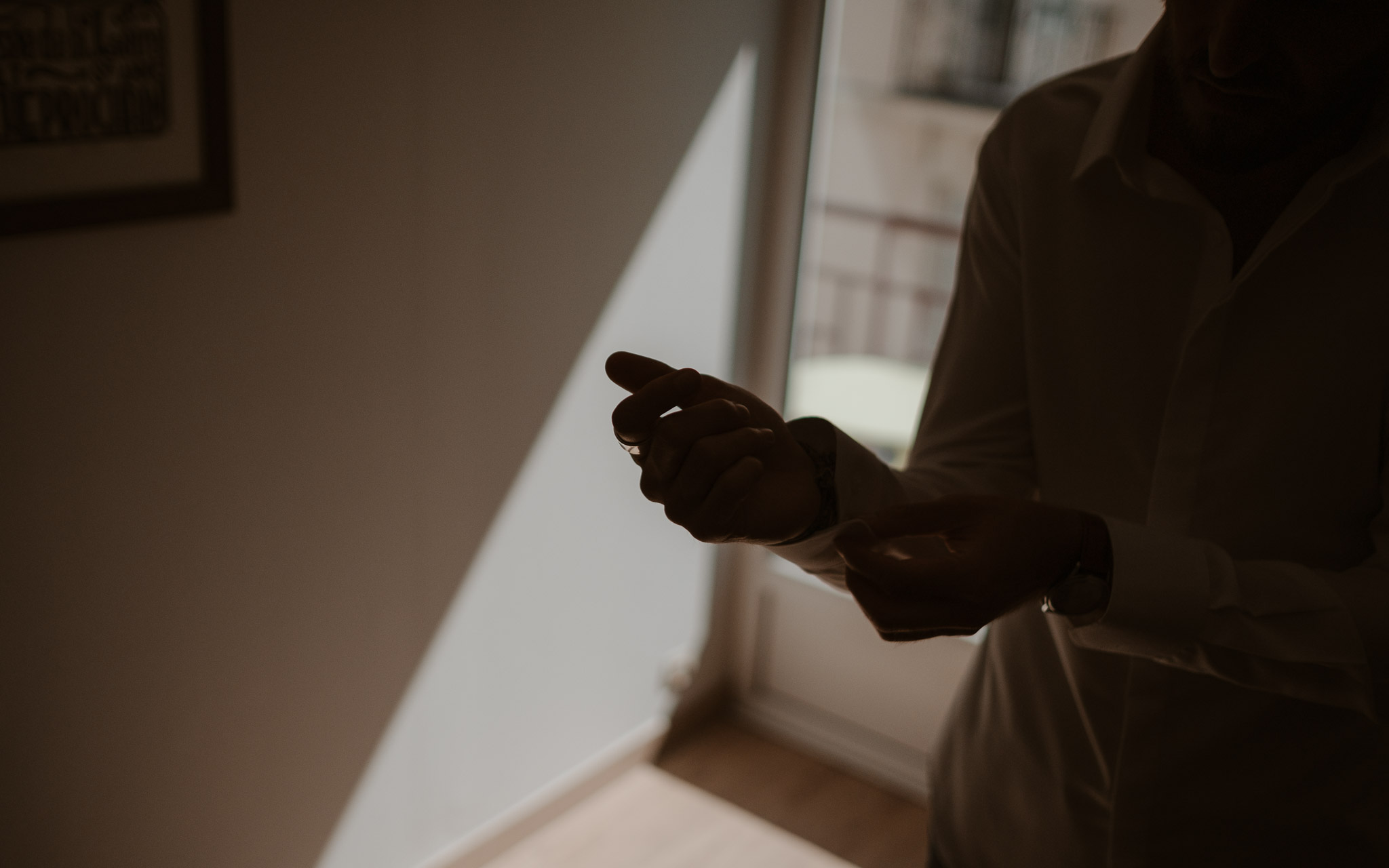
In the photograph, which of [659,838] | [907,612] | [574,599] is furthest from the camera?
[659,838]

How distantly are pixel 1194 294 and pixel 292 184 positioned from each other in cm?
137

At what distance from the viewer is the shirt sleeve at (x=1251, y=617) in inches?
31.3

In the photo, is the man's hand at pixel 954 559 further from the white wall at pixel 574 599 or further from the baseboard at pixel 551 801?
the baseboard at pixel 551 801

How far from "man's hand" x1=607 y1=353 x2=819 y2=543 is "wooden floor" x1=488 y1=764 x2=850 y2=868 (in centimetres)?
194

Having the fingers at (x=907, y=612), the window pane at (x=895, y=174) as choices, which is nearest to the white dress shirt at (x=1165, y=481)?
the fingers at (x=907, y=612)

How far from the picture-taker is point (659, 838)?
264 centimetres

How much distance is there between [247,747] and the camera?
75.8 inches

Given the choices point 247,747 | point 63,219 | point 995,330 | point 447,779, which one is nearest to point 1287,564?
point 995,330

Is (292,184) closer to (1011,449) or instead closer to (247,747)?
(247,747)

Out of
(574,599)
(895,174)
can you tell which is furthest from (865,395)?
(574,599)

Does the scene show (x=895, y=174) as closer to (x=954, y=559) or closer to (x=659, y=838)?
(x=659, y=838)

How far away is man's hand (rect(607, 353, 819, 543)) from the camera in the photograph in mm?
782

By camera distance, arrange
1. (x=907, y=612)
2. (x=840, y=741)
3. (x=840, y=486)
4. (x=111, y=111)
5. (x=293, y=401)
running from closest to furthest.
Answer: (x=907, y=612)
(x=840, y=486)
(x=111, y=111)
(x=293, y=401)
(x=840, y=741)

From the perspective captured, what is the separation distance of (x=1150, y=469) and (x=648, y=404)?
493 millimetres
